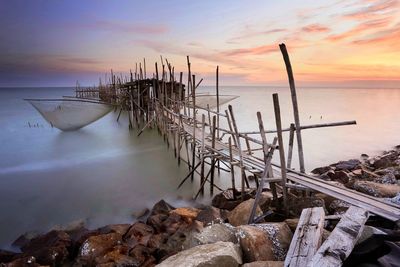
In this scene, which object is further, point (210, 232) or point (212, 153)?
point (212, 153)

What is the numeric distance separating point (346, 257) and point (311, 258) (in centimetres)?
37

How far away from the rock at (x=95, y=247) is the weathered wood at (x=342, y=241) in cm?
402

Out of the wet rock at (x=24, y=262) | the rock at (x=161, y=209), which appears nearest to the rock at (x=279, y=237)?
the rock at (x=161, y=209)

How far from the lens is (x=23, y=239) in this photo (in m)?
6.94

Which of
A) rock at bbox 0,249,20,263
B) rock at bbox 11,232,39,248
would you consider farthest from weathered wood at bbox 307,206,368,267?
rock at bbox 11,232,39,248

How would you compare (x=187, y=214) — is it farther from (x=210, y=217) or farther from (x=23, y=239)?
(x=23, y=239)

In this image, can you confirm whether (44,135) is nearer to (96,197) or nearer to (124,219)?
(96,197)

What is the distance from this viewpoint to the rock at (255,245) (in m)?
3.91

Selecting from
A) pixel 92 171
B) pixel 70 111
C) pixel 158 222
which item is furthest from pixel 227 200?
pixel 70 111

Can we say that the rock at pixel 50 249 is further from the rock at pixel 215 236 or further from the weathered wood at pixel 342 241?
the weathered wood at pixel 342 241

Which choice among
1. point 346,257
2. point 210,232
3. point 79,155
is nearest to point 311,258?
point 346,257

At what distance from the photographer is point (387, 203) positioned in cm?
462

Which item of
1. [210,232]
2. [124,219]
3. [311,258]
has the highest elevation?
[311,258]

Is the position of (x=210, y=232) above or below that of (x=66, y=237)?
above
